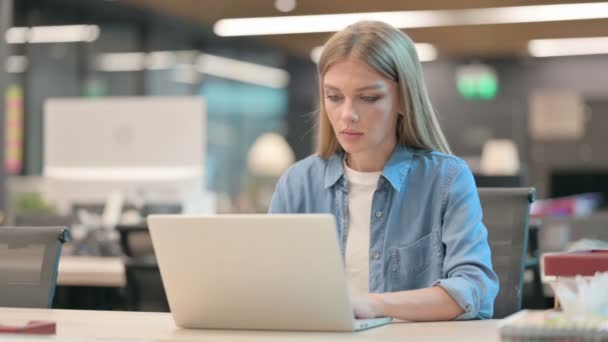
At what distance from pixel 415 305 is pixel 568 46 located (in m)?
11.2

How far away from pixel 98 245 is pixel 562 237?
7.95ft

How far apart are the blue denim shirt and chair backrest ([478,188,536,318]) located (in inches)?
18.9

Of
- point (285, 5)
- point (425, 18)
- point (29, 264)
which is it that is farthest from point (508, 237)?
point (425, 18)

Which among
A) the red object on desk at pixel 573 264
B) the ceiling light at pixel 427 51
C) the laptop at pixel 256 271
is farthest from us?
the ceiling light at pixel 427 51

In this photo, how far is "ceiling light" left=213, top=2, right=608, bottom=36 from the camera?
389 inches

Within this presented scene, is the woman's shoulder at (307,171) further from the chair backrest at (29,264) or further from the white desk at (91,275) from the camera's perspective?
the white desk at (91,275)

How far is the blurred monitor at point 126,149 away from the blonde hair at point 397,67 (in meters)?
2.83

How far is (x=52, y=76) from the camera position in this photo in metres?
10.4

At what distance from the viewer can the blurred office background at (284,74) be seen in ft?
33.0

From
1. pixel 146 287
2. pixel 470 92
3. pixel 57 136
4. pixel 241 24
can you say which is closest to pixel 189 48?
pixel 241 24

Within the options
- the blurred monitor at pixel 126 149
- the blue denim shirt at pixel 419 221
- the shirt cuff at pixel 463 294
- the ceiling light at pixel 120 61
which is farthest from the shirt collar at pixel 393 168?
the ceiling light at pixel 120 61

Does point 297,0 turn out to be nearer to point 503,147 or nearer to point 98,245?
point 503,147

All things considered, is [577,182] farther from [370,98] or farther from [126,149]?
[370,98]

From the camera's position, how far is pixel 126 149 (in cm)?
523
